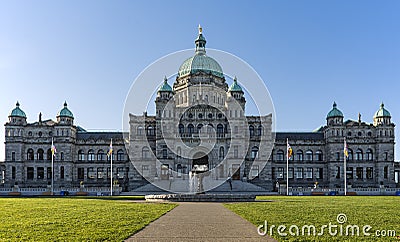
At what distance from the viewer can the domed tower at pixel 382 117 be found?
3595 inches

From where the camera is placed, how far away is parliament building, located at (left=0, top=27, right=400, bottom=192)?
88.8 metres

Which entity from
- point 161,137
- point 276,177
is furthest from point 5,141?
point 276,177

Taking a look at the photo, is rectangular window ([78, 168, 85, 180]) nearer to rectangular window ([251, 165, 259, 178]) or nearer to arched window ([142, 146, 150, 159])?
arched window ([142, 146, 150, 159])

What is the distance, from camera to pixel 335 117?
303 feet

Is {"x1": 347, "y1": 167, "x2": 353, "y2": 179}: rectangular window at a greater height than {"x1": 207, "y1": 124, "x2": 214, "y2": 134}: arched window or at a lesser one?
lesser

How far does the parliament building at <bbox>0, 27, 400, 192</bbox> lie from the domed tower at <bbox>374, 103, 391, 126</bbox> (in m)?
0.19

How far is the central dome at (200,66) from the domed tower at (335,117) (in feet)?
74.4

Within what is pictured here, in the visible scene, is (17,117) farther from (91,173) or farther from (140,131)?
(140,131)

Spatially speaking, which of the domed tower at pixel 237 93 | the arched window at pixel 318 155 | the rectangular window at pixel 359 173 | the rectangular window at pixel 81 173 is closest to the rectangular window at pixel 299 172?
the arched window at pixel 318 155

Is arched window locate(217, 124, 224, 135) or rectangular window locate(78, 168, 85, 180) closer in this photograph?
arched window locate(217, 124, 224, 135)

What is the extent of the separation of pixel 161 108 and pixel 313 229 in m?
71.8

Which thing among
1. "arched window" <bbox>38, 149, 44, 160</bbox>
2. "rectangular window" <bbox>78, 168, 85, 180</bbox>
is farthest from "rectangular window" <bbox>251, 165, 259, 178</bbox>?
"arched window" <bbox>38, 149, 44, 160</bbox>

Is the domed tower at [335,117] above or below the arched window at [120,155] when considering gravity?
above

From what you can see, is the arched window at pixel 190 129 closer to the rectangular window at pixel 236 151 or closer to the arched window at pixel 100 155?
the rectangular window at pixel 236 151
